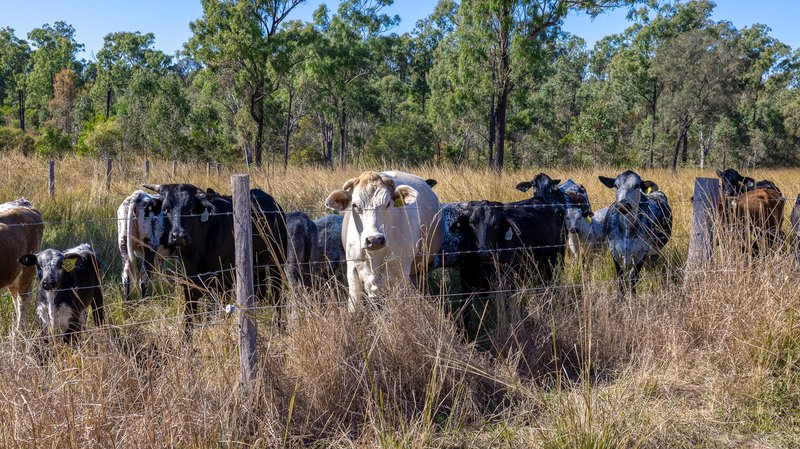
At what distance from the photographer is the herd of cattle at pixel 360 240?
5.20 metres

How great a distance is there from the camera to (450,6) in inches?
1687

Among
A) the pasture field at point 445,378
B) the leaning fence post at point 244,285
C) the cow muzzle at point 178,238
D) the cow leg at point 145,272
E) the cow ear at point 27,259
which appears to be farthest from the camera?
→ the cow leg at point 145,272

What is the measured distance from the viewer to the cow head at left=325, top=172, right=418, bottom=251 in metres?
5.09

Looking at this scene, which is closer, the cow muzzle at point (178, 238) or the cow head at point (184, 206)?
the cow muzzle at point (178, 238)

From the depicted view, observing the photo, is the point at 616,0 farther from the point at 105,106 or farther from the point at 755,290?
the point at 105,106

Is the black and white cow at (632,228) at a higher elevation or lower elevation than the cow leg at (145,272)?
higher

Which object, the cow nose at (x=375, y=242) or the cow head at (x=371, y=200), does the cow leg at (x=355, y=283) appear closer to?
the cow head at (x=371, y=200)

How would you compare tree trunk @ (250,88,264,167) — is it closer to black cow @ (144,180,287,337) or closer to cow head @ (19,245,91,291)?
black cow @ (144,180,287,337)

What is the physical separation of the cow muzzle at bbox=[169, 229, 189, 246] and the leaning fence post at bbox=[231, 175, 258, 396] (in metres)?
2.25

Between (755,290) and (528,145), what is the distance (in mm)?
34227

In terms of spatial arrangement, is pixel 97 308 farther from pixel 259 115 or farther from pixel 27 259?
pixel 259 115

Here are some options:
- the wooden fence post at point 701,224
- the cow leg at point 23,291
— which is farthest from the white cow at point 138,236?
the wooden fence post at point 701,224

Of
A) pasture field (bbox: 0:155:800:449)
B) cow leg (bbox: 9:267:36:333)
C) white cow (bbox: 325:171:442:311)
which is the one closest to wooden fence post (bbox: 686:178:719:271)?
pasture field (bbox: 0:155:800:449)

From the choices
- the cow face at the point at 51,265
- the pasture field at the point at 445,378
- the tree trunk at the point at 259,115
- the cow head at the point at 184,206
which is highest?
the tree trunk at the point at 259,115
